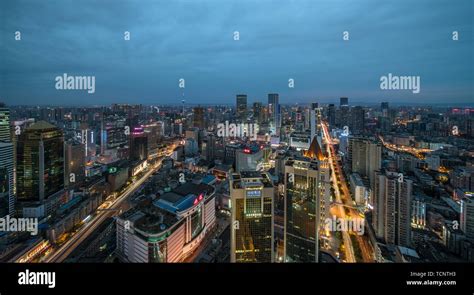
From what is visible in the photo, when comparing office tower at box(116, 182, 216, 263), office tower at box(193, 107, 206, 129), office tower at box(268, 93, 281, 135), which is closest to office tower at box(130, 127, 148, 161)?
office tower at box(193, 107, 206, 129)

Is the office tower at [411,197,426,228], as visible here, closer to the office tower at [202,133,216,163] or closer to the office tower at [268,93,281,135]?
the office tower at [268,93,281,135]

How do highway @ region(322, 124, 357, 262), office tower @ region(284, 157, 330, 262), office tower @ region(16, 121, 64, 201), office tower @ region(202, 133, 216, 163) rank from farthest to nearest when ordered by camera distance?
office tower @ region(202, 133, 216, 163) → office tower @ region(16, 121, 64, 201) → highway @ region(322, 124, 357, 262) → office tower @ region(284, 157, 330, 262)

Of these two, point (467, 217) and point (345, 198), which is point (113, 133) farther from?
point (467, 217)

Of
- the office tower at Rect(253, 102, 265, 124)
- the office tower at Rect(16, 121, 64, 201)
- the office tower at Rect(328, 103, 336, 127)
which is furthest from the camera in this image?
the office tower at Rect(328, 103, 336, 127)

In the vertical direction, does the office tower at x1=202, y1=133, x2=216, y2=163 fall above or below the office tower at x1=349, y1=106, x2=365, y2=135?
below

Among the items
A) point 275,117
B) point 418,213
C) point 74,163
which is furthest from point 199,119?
point 418,213

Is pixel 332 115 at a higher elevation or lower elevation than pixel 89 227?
higher
